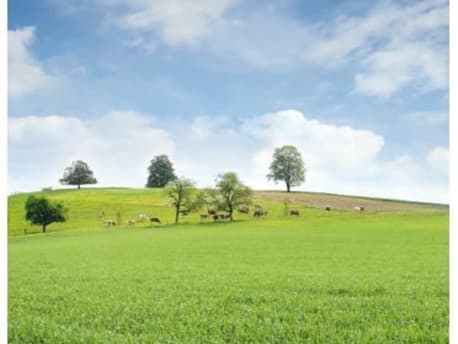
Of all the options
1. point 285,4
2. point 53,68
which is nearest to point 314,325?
point 285,4

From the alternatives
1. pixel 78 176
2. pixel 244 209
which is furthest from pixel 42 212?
pixel 78 176

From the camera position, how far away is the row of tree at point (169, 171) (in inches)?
1387

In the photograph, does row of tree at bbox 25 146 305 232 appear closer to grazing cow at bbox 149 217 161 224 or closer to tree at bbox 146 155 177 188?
grazing cow at bbox 149 217 161 224

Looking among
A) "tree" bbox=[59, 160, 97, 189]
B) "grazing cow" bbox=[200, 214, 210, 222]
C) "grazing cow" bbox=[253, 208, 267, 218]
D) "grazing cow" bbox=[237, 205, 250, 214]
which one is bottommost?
"grazing cow" bbox=[200, 214, 210, 222]

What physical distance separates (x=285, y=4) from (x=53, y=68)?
1.74 m

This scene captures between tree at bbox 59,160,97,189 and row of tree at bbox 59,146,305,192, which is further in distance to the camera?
tree at bbox 59,160,97,189

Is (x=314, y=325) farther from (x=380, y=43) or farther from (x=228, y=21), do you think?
(x=228, y=21)

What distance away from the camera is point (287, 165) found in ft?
116

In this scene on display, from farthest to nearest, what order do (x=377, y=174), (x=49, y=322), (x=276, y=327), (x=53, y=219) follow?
(x=53, y=219), (x=377, y=174), (x=49, y=322), (x=276, y=327)

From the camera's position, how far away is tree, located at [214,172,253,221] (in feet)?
98.0

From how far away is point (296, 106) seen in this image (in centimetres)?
386

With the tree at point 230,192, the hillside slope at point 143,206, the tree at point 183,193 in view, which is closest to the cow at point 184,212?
the tree at point 183,193
